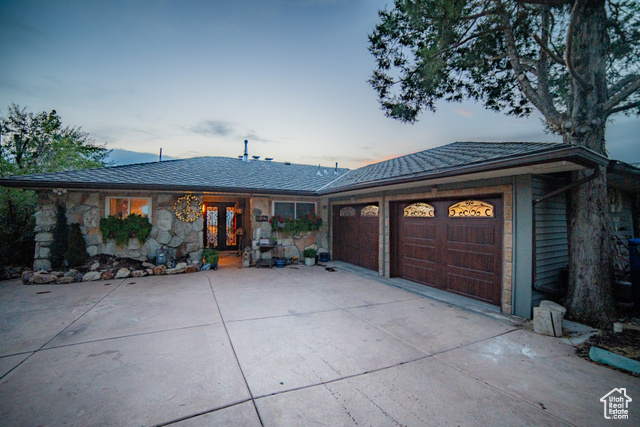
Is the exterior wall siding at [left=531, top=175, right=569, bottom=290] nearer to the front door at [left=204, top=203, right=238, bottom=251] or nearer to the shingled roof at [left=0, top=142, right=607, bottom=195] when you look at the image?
the shingled roof at [left=0, top=142, right=607, bottom=195]

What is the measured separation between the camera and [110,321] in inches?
166

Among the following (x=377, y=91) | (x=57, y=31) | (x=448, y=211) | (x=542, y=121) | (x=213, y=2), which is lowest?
(x=448, y=211)

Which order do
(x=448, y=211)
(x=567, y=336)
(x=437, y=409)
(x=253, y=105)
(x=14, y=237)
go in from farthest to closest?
(x=253, y=105) < (x=14, y=237) < (x=448, y=211) < (x=567, y=336) < (x=437, y=409)

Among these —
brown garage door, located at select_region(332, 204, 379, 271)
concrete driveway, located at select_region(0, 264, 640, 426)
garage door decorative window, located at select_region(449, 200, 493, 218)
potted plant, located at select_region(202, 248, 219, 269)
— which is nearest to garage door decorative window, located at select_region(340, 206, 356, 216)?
brown garage door, located at select_region(332, 204, 379, 271)

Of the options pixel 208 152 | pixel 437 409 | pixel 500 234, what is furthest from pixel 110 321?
pixel 208 152

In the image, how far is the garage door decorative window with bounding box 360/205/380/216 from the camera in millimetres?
8031

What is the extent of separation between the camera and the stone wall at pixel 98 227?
7.43 meters

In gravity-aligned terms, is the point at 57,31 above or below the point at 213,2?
below

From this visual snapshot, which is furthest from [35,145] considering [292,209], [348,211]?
[348,211]

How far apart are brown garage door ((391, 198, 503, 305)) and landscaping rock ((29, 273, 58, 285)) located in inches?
352

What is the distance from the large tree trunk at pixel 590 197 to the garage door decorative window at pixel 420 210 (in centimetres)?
245

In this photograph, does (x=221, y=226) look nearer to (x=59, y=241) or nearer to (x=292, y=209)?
(x=292, y=209)

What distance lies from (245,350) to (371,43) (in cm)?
662

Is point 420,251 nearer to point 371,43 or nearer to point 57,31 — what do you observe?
point 371,43
